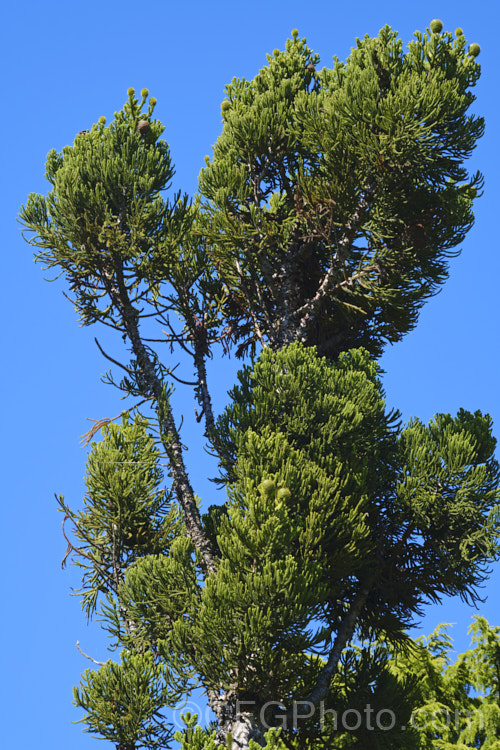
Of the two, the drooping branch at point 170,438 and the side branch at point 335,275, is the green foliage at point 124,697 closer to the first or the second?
the drooping branch at point 170,438

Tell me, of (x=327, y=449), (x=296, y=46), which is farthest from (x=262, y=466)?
(x=296, y=46)

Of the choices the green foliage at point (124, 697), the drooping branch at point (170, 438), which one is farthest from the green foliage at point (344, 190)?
the green foliage at point (124, 697)

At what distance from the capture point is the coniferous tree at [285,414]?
9.69 metres

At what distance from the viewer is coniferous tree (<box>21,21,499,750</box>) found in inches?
381

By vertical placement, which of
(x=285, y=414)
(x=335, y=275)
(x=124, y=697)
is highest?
(x=335, y=275)

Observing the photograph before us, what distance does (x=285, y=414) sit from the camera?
10.6 metres

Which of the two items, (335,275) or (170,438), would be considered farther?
(335,275)

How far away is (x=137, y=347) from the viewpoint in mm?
11922

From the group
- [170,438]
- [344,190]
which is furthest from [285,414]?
[344,190]

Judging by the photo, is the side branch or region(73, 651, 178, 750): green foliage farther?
the side branch

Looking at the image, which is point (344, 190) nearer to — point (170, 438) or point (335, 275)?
point (335, 275)

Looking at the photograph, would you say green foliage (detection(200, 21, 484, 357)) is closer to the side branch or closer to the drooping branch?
the side branch

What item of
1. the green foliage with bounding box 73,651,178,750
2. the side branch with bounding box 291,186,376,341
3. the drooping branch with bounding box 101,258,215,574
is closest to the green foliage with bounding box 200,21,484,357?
the side branch with bounding box 291,186,376,341

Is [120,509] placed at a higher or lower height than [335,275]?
lower
